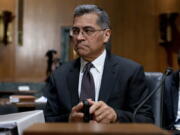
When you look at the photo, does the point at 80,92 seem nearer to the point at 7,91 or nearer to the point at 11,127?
the point at 11,127

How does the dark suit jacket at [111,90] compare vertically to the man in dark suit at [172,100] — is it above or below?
above

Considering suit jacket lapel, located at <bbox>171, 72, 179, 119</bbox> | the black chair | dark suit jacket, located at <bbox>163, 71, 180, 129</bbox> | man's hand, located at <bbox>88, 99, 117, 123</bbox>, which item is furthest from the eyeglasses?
suit jacket lapel, located at <bbox>171, 72, 179, 119</bbox>

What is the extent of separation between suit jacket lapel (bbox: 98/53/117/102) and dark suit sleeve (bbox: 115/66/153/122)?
106 millimetres

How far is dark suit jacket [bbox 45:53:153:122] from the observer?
2.17 meters

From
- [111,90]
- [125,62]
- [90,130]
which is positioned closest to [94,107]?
[111,90]

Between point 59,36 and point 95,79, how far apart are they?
554 cm

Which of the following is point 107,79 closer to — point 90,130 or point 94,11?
point 94,11

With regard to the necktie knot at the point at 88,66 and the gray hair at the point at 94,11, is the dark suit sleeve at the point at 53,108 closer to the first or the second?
Result: the necktie knot at the point at 88,66

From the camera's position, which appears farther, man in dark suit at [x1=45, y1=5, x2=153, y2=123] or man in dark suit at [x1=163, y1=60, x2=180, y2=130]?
man in dark suit at [x1=163, y1=60, x2=180, y2=130]

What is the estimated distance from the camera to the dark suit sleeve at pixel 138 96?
2.12 meters

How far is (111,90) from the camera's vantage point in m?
2.19

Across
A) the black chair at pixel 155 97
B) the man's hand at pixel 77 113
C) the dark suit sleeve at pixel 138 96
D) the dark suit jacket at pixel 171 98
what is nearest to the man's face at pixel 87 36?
the dark suit sleeve at pixel 138 96

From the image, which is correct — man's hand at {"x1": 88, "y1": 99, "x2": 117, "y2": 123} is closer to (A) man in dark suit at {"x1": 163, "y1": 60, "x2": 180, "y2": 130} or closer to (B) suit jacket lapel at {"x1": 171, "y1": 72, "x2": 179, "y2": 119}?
(A) man in dark suit at {"x1": 163, "y1": 60, "x2": 180, "y2": 130}

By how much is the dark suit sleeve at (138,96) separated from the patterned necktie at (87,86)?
204 mm
